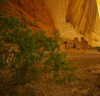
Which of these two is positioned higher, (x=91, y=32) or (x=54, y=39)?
(x=91, y=32)

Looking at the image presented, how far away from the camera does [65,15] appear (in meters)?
18.6

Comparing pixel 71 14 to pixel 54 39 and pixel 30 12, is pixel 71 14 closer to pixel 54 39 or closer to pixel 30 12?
pixel 30 12

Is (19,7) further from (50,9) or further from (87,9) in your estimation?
A: (87,9)

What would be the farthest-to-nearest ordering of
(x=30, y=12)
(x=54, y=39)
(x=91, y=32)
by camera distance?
(x=91, y=32)
(x=30, y=12)
(x=54, y=39)

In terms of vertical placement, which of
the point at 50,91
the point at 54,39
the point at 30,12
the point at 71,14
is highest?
the point at 71,14

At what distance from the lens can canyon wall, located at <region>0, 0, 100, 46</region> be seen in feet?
24.7

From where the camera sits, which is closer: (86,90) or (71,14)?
(86,90)

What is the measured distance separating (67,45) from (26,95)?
13779 mm

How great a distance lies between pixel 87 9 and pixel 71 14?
8.63 metres

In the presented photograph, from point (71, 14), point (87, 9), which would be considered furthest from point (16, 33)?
point (87, 9)

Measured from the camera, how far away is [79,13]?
69.6ft

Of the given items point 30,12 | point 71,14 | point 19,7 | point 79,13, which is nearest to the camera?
point 19,7

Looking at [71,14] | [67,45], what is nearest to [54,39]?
[67,45]

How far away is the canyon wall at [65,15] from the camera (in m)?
7.53
